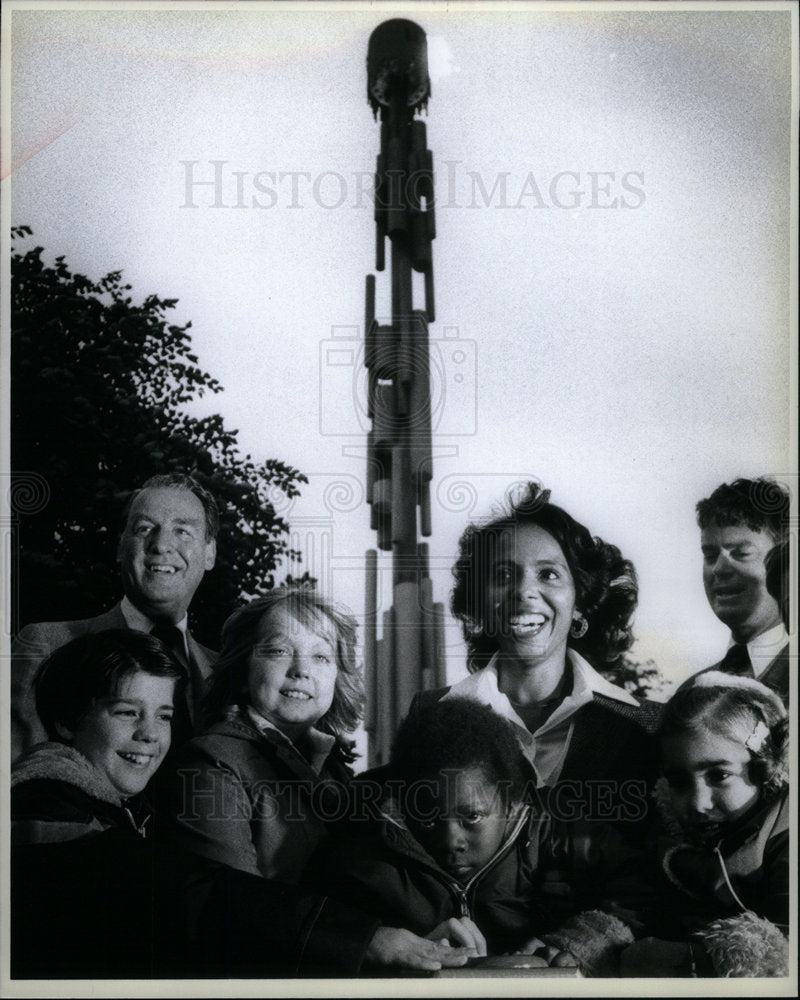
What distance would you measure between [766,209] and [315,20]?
1703mm

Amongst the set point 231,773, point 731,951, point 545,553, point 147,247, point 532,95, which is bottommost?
point 731,951

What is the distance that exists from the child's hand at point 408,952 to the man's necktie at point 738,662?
50.6 inches

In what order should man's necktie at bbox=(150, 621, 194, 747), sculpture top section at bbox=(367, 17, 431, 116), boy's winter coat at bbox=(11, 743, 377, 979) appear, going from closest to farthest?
boy's winter coat at bbox=(11, 743, 377, 979), man's necktie at bbox=(150, 621, 194, 747), sculpture top section at bbox=(367, 17, 431, 116)

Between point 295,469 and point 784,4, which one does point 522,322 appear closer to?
point 295,469

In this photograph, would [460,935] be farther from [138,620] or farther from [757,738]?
[138,620]

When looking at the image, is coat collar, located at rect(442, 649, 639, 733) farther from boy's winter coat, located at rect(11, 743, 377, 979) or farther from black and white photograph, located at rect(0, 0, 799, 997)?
boy's winter coat, located at rect(11, 743, 377, 979)

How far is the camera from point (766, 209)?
16.2 feet

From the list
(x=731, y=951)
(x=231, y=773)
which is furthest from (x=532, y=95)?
(x=731, y=951)

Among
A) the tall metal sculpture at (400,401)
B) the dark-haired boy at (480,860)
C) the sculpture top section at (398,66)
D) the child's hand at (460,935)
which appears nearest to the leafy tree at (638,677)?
the dark-haired boy at (480,860)

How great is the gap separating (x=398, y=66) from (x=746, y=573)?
2.12 meters

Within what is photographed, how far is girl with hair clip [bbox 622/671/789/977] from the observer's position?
4750 millimetres

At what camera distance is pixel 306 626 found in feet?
15.7

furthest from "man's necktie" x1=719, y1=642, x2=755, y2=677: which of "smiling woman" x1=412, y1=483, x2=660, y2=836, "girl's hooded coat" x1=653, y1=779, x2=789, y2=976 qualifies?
"girl's hooded coat" x1=653, y1=779, x2=789, y2=976

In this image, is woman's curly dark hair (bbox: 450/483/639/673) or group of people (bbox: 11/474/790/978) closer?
group of people (bbox: 11/474/790/978)
